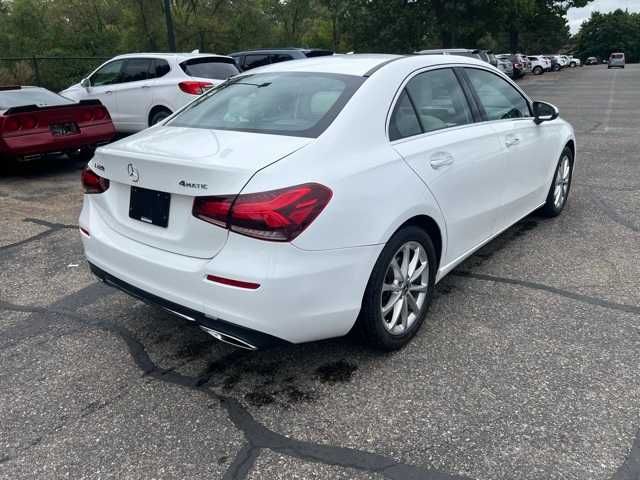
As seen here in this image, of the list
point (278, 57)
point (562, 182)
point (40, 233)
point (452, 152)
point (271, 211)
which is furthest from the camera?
point (278, 57)

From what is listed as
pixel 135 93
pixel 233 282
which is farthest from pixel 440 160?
pixel 135 93

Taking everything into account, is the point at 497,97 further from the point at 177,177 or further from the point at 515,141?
the point at 177,177

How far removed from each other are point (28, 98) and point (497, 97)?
682cm

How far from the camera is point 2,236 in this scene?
556 centimetres

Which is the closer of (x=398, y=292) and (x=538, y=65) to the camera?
(x=398, y=292)

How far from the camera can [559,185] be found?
18.7 ft

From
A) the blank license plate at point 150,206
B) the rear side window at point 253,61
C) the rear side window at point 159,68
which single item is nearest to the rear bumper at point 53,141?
the rear side window at point 159,68

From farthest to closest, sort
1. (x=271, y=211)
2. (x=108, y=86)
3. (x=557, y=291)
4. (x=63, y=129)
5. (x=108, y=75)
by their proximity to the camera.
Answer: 1. (x=108, y=75)
2. (x=108, y=86)
3. (x=63, y=129)
4. (x=557, y=291)
5. (x=271, y=211)

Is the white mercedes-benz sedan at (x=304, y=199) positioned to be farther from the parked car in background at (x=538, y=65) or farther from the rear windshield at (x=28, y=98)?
the parked car in background at (x=538, y=65)

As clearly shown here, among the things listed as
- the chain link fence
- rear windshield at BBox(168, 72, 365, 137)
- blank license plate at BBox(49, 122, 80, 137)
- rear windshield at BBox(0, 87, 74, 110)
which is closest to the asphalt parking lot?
rear windshield at BBox(168, 72, 365, 137)

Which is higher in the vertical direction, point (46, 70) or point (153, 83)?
point (46, 70)

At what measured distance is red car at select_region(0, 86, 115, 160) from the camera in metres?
7.48

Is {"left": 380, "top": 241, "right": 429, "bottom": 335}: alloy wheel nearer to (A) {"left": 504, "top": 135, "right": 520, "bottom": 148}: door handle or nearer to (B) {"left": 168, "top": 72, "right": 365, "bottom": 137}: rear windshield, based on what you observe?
(B) {"left": 168, "top": 72, "right": 365, "bottom": 137}: rear windshield

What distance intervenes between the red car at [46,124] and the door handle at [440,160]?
6.18 m
